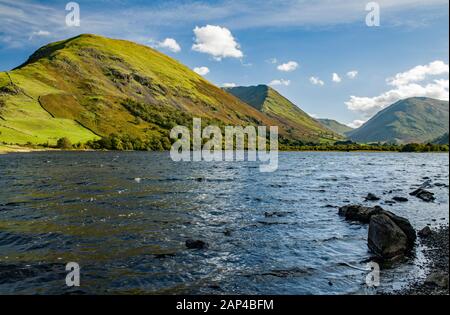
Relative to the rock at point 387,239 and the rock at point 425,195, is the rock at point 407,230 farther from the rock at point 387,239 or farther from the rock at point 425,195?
the rock at point 425,195

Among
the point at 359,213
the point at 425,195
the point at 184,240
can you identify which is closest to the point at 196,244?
the point at 184,240

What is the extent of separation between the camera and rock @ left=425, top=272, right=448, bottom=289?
1656 cm

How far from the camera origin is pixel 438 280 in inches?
672

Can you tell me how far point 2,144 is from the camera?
496ft

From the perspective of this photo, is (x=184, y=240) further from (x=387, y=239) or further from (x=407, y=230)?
(x=407, y=230)

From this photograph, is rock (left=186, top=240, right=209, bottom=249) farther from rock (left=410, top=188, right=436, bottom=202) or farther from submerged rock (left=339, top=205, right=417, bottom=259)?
rock (left=410, top=188, right=436, bottom=202)

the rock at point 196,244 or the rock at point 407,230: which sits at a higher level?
the rock at point 407,230

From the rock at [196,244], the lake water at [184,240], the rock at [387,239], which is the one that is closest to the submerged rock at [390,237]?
the rock at [387,239]

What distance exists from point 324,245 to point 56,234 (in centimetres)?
1968

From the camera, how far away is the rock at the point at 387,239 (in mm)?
22859

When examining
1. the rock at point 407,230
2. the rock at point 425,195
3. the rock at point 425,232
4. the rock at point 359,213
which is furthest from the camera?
the rock at point 425,195

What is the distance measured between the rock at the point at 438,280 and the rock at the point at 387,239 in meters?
4.88

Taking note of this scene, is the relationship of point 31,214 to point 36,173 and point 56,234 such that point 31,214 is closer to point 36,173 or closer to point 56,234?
point 56,234

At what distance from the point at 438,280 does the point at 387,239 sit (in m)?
6.40
